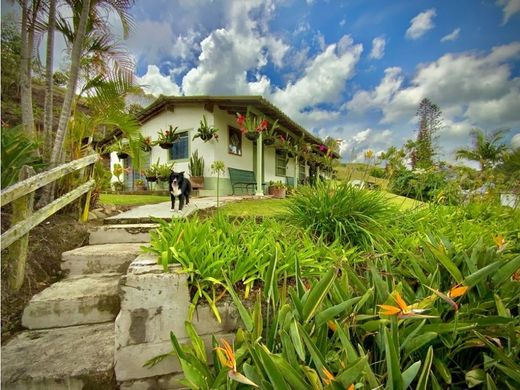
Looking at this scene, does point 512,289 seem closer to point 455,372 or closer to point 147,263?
point 455,372

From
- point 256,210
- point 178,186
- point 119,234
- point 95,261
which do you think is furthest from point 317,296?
point 178,186

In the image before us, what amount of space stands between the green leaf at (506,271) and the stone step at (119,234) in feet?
10.1

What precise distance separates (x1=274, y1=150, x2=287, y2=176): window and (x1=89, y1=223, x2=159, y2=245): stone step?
33.4 feet

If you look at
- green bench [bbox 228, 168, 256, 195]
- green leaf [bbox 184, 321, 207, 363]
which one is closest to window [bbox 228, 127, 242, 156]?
green bench [bbox 228, 168, 256, 195]

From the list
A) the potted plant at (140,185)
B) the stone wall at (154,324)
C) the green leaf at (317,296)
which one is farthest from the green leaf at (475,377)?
the potted plant at (140,185)

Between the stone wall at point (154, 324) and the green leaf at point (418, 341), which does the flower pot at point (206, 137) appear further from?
the green leaf at point (418, 341)

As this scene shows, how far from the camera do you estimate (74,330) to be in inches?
72.9

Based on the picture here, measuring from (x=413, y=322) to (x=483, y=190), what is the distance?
12.7ft

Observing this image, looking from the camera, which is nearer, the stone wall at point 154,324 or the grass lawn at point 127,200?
the stone wall at point 154,324

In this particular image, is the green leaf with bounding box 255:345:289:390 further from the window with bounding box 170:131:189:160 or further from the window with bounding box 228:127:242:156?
the window with bounding box 170:131:189:160

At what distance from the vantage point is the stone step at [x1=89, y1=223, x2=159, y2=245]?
9.91ft

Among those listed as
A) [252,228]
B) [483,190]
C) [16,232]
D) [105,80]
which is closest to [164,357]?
[252,228]

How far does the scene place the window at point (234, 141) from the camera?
10.0m

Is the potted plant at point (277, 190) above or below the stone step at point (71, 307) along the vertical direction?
above
